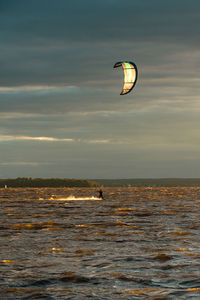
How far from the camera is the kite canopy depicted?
5603 cm

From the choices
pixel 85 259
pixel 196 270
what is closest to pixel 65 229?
pixel 85 259

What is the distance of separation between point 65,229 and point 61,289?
1726cm

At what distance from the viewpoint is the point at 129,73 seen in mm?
57750

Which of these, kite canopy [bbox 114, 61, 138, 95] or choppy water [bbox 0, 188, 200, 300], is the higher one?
kite canopy [bbox 114, 61, 138, 95]

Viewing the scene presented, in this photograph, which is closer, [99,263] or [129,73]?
[99,263]

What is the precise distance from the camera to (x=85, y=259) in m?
21.7

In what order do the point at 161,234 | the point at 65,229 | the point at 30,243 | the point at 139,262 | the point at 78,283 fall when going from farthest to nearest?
the point at 65,229 < the point at 161,234 < the point at 30,243 < the point at 139,262 < the point at 78,283

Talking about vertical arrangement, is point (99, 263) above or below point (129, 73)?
below

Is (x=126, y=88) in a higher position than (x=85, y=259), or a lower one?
higher

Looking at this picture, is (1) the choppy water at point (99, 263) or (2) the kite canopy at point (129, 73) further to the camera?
(2) the kite canopy at point (129, 73)

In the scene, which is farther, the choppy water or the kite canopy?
the kite canopy

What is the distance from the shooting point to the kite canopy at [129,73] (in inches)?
2206

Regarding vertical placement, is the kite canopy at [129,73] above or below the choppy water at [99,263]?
above

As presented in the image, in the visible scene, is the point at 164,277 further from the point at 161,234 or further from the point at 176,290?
the point at 161,234
